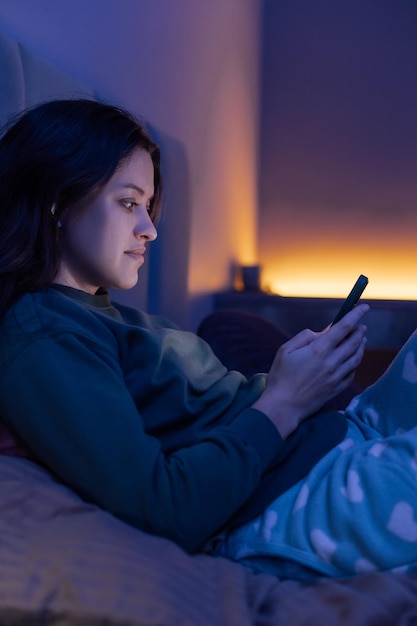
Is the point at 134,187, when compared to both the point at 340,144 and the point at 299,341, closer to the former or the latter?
the point at 299,341

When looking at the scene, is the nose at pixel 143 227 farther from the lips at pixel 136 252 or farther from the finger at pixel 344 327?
the finger at pixel 344 327

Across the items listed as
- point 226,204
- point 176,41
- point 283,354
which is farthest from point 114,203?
point 226,204

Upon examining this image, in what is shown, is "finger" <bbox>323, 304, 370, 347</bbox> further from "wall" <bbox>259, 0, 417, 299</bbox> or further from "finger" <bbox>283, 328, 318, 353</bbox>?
"wall" <bbox>259, 0, 417, 299</bbox>

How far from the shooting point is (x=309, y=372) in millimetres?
839

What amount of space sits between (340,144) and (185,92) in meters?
1.29

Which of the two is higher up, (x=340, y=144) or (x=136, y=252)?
(x=340, y=144)

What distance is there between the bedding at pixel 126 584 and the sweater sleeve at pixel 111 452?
0.02 metres

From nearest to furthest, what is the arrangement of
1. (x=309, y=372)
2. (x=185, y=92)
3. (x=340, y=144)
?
(x=309, y=372)
(x=185, y=92)
(x=340, y=144)

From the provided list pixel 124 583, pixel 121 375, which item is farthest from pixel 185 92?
pixel 124 583

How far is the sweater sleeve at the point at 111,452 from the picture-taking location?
2.13 feet

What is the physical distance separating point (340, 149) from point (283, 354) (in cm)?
286

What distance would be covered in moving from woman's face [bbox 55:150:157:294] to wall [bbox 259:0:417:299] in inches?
107

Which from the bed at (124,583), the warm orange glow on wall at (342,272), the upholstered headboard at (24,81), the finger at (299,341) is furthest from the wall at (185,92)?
the bed at (124,583)

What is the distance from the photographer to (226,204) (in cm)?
301
